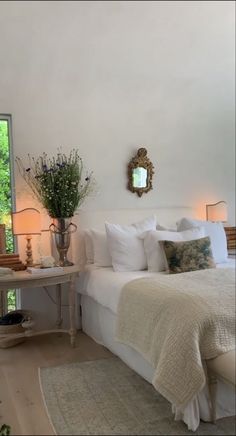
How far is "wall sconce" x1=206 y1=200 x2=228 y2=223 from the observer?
3.23 m

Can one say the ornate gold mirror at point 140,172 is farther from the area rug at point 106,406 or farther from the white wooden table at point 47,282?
the area rug at point 106,406

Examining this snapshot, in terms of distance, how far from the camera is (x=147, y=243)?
272cm

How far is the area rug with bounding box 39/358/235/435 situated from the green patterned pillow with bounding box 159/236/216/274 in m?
0.58

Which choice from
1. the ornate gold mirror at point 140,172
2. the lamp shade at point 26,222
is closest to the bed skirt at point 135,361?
the lamp shade at point 26,222

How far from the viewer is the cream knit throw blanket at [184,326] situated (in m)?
1.37

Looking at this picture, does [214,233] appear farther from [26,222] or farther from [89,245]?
[26,222]

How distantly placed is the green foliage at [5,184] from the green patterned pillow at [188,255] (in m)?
1.01

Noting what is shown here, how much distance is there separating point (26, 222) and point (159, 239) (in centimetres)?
87

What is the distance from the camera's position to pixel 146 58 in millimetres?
2496

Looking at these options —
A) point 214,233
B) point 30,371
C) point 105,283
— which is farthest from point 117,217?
point 30,371

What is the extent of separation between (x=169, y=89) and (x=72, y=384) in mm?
2217

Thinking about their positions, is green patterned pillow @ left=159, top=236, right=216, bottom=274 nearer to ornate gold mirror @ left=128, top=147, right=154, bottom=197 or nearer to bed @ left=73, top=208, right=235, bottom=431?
bed @ left=73, top=208, right=235, bottom=431

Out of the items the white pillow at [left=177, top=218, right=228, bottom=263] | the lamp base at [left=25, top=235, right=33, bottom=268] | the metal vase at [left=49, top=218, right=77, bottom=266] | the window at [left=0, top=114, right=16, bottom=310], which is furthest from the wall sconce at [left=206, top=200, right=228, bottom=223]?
the window at [left=0, top=114, right=16, bottom=310]

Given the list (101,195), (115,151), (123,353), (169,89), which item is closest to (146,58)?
(169,89)
